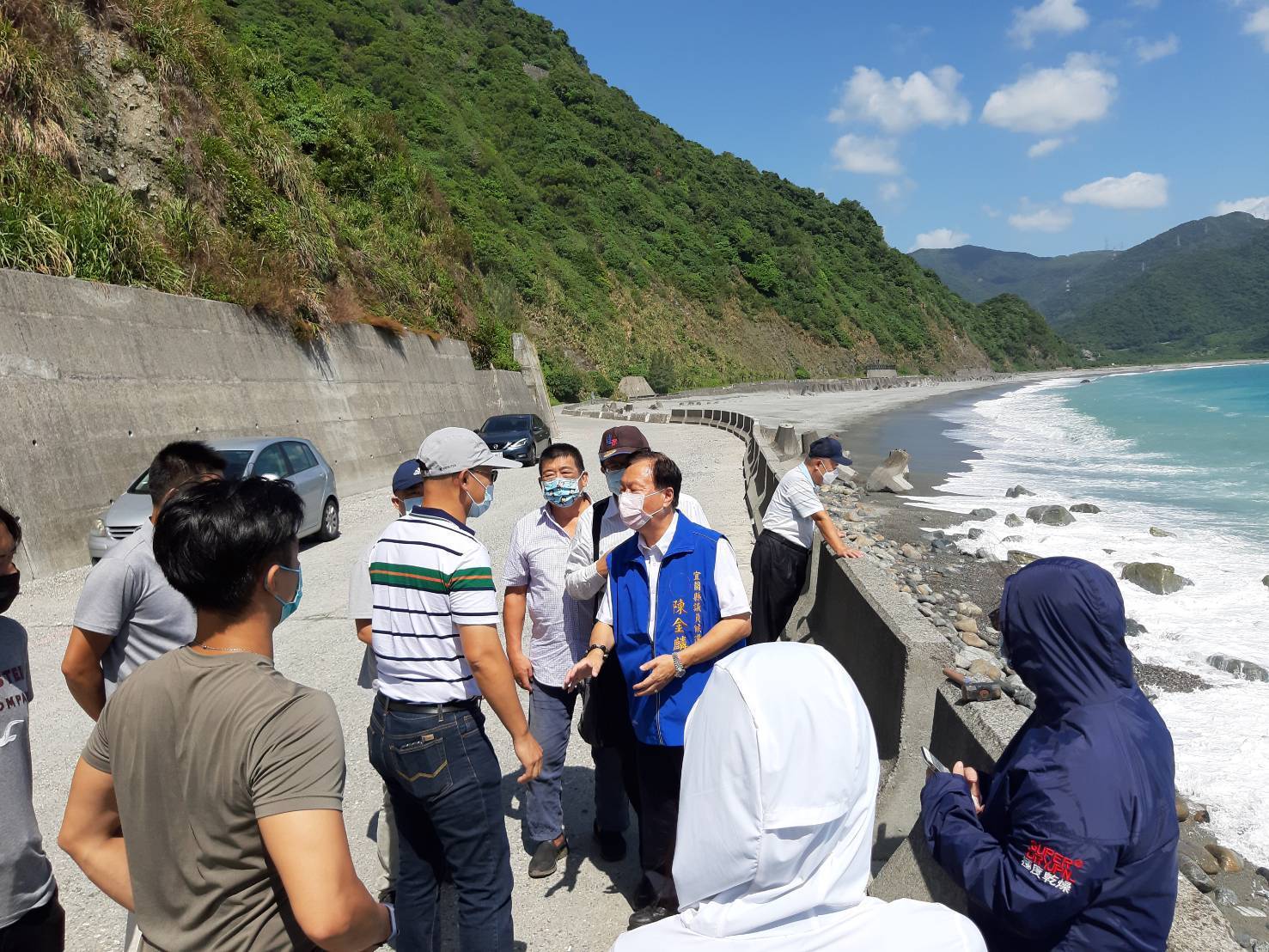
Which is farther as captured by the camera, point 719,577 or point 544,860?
point 544,860

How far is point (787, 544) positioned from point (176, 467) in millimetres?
3821

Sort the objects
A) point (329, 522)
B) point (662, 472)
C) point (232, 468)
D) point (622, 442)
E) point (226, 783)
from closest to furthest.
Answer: point (226, 783) → point (662, 472) → point (622, 442) → point (232, 468) → point (329, 522)

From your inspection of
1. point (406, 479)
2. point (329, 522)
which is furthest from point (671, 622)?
point (329, 522)

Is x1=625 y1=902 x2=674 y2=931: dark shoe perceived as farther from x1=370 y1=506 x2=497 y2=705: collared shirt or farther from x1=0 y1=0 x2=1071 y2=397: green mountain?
x1=0 y1=0 x2=1071 y2=397: green mountain

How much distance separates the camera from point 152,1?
1636 centimetres

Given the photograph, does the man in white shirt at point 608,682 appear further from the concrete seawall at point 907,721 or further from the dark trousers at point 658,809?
the concrete seawall at point 907,721

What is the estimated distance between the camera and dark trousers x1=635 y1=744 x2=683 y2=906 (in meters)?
3.25

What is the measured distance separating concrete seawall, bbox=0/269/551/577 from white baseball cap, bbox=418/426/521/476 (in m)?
8.79

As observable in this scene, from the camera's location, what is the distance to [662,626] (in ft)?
10.5

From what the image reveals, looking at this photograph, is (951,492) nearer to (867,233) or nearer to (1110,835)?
(1110,835)

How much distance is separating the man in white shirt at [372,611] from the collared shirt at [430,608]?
0.31m

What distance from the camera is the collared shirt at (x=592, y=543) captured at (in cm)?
364

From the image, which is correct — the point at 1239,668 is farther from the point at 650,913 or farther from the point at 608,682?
the point at 650,913

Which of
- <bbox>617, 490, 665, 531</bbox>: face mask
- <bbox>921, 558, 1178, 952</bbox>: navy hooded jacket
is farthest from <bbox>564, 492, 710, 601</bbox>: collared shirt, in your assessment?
<bbox>921, 558, 1178, 952</bbox>: navy hooded jacket
